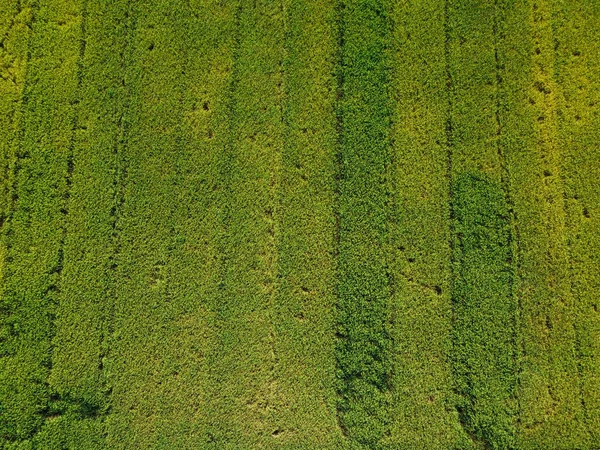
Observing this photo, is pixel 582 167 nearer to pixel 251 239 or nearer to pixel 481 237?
pixel 481 237

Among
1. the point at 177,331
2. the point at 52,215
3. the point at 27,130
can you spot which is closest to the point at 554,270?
the point at 177,331

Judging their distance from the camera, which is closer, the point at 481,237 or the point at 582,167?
the point at 481,237

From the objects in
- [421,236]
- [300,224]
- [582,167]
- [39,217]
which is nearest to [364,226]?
[421,236]

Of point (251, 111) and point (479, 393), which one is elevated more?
point (251, 111)

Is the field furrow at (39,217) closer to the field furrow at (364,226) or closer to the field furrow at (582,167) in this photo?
the field furrow at (364,226)

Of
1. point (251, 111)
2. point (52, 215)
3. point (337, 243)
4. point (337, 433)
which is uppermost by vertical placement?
point (251, 111)

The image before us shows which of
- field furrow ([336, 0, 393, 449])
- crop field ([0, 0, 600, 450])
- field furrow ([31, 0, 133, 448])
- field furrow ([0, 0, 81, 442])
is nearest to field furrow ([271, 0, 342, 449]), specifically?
crop field ([0, 0, 600, 450])

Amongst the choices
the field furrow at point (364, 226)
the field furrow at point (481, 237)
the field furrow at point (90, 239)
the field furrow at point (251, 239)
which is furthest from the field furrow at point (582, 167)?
the field furrow at point (90, 239)

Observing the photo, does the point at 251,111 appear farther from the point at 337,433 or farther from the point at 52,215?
the point at 337,433

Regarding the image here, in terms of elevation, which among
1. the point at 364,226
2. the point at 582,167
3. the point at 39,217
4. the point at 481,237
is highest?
the point at 582,167

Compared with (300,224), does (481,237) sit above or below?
below
